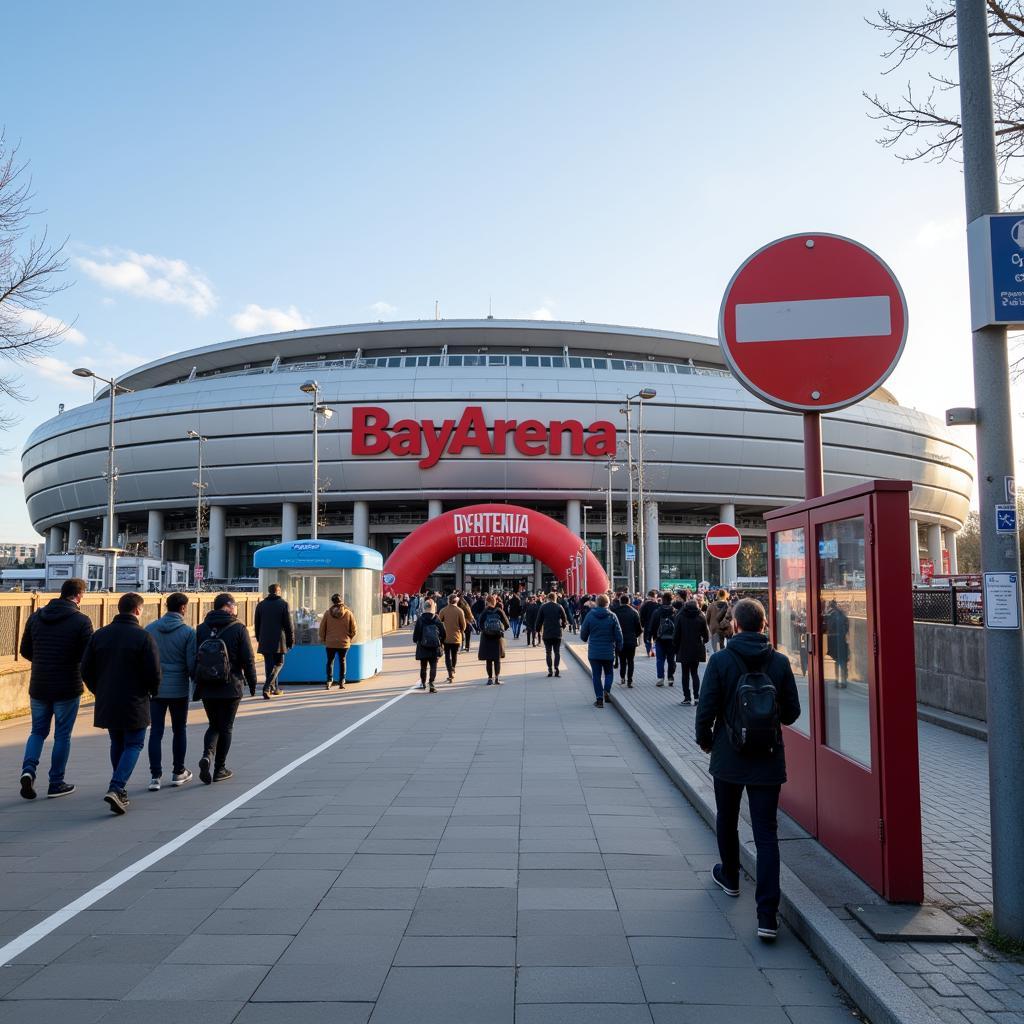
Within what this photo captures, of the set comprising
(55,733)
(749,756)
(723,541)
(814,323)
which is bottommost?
(55,733)

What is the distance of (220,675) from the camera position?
818cm

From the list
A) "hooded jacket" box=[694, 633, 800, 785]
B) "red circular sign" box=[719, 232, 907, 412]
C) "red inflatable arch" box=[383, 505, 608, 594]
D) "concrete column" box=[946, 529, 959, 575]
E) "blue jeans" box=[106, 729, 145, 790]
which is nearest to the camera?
"hooded jacket" box=[694, 633, 800, 785]

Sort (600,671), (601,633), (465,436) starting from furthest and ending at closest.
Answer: (465,436), (600,671), (601,633)

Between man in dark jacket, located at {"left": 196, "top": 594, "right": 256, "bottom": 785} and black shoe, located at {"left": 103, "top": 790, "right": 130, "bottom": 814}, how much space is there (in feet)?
3.47

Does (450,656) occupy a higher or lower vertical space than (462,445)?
lower

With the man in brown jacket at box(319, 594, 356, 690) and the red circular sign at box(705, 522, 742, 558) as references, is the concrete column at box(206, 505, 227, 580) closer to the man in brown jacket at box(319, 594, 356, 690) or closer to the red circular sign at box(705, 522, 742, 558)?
the man in brown jacket at box(319, 594, 356, 690)

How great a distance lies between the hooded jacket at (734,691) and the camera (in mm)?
4715

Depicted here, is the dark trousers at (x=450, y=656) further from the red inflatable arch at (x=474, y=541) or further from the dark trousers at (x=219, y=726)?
the red inflatable arch at (x=474, y=541)

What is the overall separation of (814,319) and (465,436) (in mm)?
50620

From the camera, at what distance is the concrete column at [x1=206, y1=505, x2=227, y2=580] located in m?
61.0

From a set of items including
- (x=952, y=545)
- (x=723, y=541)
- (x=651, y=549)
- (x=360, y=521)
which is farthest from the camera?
(x=952, y=545)

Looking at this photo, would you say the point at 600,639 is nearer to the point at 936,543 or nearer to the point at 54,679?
the point at 54,679

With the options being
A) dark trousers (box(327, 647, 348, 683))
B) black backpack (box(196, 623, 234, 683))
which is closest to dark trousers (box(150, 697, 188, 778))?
black backpack (box(196, 623, 234, 683))

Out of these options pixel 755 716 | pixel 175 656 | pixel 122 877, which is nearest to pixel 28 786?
pixel 175 656
